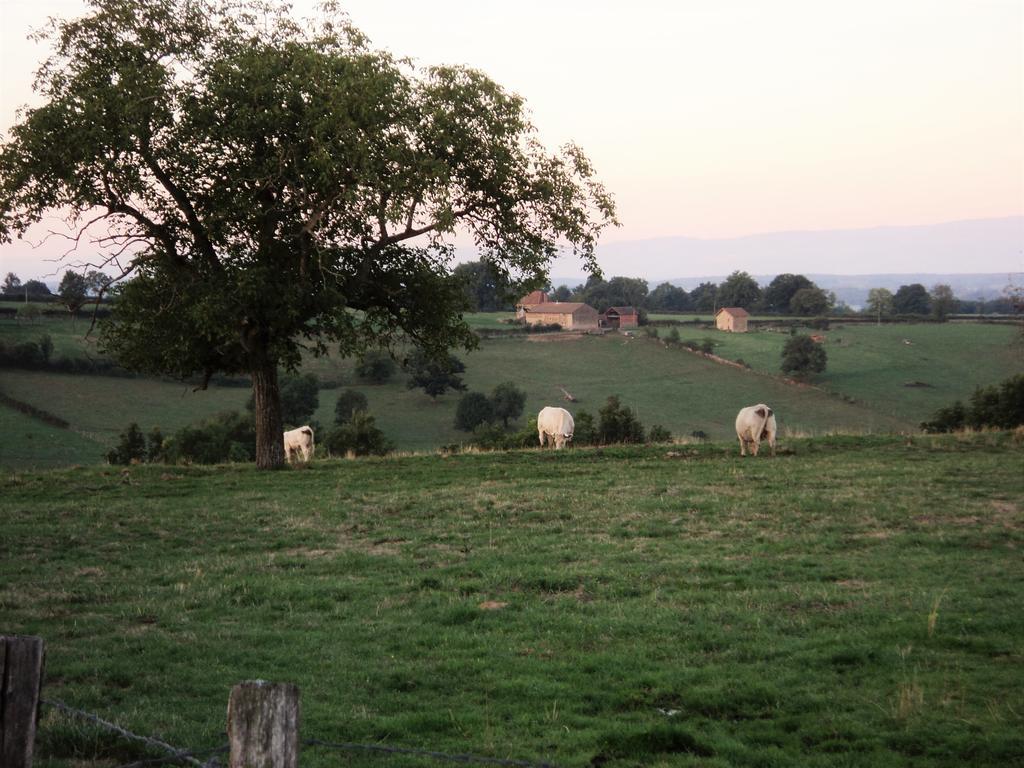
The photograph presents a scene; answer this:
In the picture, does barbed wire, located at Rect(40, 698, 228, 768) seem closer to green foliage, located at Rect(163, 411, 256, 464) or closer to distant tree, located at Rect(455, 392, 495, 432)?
green foliage, located at Rect(163, 411, 256, 464)

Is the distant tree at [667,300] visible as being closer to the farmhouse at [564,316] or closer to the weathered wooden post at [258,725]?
the farmhouse at [564,316]

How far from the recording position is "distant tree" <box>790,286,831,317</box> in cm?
12300

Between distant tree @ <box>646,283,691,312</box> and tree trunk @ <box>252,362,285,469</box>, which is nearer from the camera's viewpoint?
tree trunk @ <box>252,362,285,469</box>

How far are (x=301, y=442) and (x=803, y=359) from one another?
54476 millimetres

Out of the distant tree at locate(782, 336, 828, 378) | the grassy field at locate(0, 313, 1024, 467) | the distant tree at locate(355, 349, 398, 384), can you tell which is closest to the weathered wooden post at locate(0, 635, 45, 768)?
the grassy field at locate(0, 313, 1024, 467)

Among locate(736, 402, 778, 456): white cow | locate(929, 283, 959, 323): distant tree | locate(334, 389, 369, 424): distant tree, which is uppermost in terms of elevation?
locate(929, 283, 959, 323): distant tree

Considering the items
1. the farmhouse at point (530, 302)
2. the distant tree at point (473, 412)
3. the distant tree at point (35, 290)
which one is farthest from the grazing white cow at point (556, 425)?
the farmhouse at point (530, 302)

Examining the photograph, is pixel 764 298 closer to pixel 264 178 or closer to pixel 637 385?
pixel 637 385

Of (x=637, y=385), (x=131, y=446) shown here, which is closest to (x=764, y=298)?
(x=637, y=385)

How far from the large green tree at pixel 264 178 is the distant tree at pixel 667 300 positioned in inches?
4752

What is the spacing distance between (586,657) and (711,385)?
7223cm

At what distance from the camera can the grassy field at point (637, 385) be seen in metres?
Result: 63.0

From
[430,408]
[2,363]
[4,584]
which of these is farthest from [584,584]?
[2,363]

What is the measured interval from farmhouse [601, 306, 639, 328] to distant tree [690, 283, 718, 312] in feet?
75.1
